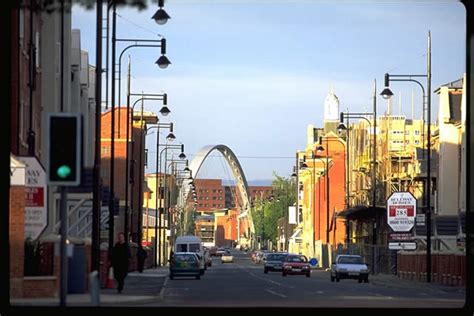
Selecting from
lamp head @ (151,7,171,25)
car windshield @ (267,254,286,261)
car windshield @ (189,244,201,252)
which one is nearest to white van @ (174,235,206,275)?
car windshield @ (189,244,201,252)

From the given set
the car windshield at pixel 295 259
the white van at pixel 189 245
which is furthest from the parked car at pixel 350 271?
the white van at pixel 189 245

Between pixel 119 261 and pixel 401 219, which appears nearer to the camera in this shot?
pixel 119 261

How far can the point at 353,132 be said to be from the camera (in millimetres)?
135625

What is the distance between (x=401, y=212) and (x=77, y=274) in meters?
37.2

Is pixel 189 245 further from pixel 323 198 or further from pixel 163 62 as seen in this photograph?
pixel 163 62

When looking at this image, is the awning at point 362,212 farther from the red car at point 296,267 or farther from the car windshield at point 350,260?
the car windshield at point 350,260

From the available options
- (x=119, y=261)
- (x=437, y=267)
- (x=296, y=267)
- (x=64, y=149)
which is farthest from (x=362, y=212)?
(x=64, y=149)

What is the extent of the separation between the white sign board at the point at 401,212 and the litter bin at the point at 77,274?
35567 millimetres

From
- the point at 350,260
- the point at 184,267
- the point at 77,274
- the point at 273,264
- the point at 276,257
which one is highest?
the point at 77,274

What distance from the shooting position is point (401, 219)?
75.8m

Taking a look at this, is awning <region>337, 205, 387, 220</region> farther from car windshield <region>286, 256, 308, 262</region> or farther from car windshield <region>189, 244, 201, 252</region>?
car windshield <region>189, 244, 201, 252</region>

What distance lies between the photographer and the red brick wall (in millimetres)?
35938

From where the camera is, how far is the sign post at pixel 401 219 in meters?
74.0
